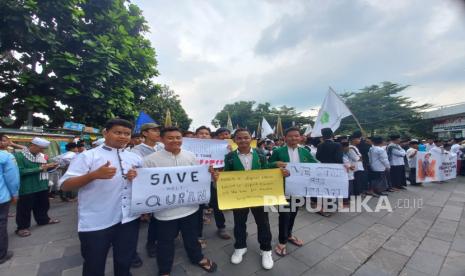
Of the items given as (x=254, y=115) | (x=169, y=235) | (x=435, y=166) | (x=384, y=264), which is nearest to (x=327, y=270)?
(x=384, y=264)

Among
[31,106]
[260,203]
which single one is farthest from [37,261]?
[31,106]

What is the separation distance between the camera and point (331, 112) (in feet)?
22.5

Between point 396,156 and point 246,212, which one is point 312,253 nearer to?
point 246,212

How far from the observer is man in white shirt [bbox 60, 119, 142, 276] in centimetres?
190

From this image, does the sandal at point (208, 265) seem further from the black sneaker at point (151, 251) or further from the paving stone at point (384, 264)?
the paving stone at point (384, 264)

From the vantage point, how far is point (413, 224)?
4.36 m

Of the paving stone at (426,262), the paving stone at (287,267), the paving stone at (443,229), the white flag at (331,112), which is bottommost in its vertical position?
the paving stone at (443,229)

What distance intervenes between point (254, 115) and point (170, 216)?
47391 millimetres

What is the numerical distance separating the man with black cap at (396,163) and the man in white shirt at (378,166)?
3.23 ft

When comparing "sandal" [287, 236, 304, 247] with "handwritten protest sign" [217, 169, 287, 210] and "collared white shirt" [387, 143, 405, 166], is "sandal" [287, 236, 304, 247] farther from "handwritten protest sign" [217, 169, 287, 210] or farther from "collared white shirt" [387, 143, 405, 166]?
"collared white shirt" [387, 143, 405, 166]

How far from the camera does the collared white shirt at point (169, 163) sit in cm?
241

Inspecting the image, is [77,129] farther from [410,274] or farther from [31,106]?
[410,274]

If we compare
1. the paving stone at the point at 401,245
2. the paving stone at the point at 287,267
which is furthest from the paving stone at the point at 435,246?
the paving stone at the point at 287,267

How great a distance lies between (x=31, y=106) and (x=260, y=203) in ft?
29.5
